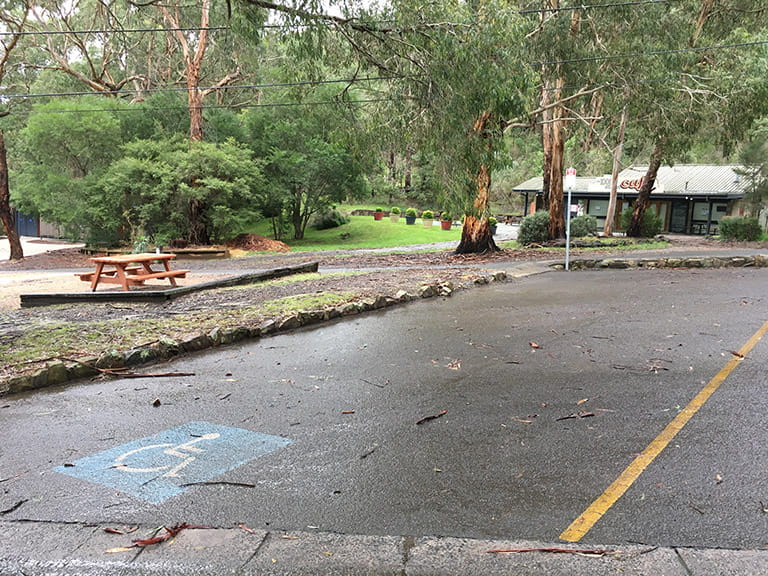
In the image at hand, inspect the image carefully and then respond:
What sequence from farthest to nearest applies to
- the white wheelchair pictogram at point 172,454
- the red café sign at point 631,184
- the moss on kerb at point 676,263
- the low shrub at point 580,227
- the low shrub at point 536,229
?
the red café sign at point 631,184 → the low shrub at point 580,227 → the low shrub at point 536,229 → the moss on kerb at point 676,263 → the white wheelchair pictogram at point 172,454

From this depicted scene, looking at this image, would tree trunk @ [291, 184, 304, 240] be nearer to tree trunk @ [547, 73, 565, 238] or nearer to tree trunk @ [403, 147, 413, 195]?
tree trunk @ [547, 73, 565, 238]

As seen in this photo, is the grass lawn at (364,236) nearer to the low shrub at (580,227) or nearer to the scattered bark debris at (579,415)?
the low shrub at (580,227)

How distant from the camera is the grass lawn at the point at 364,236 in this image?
3200 centimetres

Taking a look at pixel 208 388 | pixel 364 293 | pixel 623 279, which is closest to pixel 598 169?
pixel 623 279

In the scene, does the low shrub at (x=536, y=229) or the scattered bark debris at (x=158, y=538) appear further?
the low shrub at (x=536, y=229)

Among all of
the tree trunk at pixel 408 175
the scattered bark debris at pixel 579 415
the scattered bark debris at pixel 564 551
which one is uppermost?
the tree trunk at pixel 408 175

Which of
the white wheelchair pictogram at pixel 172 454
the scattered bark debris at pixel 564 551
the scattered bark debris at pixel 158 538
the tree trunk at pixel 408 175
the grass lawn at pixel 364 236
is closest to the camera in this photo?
the scattered bark debris at pixel 564 551

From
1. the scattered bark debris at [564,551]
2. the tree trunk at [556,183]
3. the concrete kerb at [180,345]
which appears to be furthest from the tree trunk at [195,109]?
the scattered bark debris at [564,551]

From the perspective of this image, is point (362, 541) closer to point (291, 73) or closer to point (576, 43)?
point (291, 73)

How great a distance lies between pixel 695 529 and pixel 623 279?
1161cm

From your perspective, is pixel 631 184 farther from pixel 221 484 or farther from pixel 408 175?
pixel 221 484

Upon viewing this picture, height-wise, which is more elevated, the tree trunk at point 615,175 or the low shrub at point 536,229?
the tree trunk at point 615,175

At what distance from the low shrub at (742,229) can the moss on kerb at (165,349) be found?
2393 cm

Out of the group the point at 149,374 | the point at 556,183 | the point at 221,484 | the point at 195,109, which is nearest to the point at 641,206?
the point at 556,183
